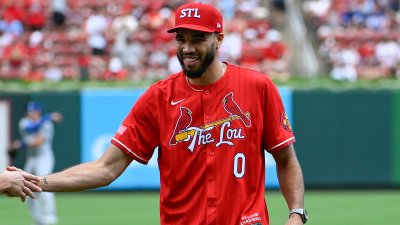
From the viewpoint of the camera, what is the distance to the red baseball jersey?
5.96 metres

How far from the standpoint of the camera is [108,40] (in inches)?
883

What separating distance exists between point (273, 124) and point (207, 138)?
0.42 m

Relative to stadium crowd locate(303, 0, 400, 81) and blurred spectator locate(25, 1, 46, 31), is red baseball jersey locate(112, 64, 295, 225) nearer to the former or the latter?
stadium crowd locate(303, 0, 400, 81)

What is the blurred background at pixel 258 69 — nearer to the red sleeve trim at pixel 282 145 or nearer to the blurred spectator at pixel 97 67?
the blurred spectator at pixel 97 67

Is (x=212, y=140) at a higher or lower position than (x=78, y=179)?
higher

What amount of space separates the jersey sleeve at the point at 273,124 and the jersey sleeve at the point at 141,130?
675mm

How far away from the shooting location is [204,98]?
609cm

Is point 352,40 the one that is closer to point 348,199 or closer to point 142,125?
point 348,199

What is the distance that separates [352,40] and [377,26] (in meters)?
1.12

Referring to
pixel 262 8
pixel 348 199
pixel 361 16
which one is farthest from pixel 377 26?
pixel 348 199

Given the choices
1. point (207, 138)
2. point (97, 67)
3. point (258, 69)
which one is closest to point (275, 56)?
point (258, 69)

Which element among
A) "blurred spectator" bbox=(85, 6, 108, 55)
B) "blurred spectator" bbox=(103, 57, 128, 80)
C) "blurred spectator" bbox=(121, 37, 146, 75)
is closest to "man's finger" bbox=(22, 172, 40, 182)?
"blurred spectator" bbox=(103, 57, 128, 80)

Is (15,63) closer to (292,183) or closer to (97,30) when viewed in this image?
(97,30)

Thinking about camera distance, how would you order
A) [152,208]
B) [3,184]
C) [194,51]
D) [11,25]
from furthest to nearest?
1. [11,25]
2. [152,208]
3. [3,184]
4. [194,51]
